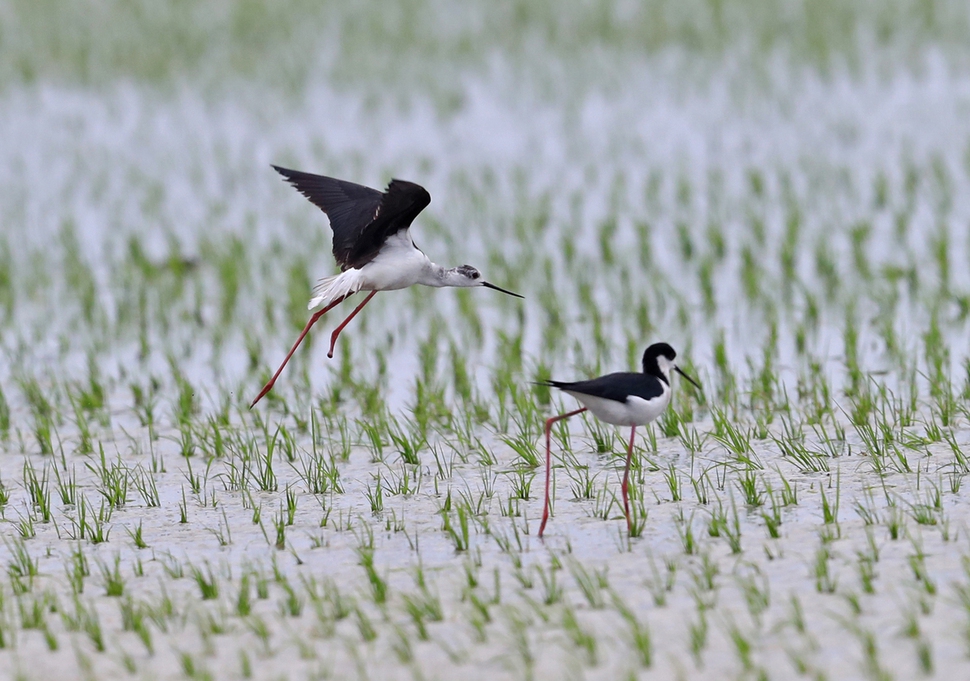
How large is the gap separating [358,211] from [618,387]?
1648mm

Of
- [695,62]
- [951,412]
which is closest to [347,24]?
[695,62]

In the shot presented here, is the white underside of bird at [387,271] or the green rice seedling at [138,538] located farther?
the white underside of bird at [387,271]

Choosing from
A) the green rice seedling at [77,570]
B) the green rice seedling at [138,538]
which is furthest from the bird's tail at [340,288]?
the green rice seedling at [77,570]

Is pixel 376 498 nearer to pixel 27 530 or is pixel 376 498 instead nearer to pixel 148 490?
pixel 148 490

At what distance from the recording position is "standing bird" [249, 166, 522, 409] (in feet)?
17.7

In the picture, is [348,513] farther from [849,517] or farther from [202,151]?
[202,151]

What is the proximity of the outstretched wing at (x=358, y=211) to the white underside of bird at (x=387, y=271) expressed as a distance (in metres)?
0.03

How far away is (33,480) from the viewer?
5.25 metres

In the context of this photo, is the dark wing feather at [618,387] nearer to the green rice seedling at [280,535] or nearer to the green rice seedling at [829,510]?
the green rice seedling at [829,510]

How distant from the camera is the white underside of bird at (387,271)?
550cm

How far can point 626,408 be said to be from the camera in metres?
4.57

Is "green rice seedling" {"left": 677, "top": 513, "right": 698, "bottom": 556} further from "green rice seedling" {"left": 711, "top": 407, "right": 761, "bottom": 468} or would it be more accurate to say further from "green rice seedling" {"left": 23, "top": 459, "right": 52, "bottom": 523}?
"green rice seedling" {"left": 23, "top": 459, "right": 52, "bottom": 523}

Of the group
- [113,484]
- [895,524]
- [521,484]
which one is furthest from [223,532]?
[895,524]

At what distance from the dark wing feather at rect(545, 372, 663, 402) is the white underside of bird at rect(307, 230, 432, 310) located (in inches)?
47.1
